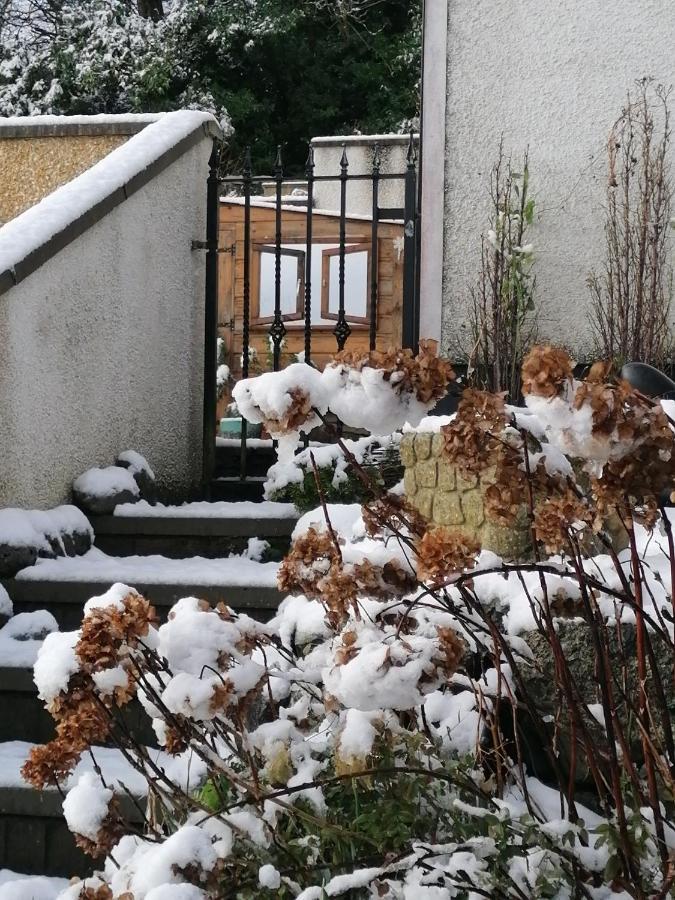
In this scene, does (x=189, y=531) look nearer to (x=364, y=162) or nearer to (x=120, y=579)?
(x=120, y=579)

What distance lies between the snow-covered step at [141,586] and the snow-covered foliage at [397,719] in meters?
1.22

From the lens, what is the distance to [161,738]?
5.94 feet

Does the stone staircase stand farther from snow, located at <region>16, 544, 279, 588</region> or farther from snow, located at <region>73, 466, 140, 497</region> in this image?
snow, located at <region>73, 466, 140, 497</region>

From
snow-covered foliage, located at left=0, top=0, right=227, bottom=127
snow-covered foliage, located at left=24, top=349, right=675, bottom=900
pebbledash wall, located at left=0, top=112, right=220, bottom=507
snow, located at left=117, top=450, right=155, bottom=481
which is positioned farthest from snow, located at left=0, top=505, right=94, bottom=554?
snow-covered foliage, located at left=0, top=0, right=227, bottom=127

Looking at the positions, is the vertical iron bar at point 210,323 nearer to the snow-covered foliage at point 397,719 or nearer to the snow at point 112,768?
the snow at point 112,768

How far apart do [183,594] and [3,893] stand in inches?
45.3

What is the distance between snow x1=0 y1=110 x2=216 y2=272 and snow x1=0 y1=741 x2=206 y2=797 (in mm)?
1598

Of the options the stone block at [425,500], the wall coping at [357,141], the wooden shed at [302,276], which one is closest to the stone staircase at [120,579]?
the stone block at [425,500]

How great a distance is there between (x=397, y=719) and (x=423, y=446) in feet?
4.54

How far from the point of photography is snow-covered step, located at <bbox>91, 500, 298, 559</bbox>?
388 centimetres

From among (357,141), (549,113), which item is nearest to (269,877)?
(549,113)

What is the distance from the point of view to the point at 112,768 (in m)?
2.62

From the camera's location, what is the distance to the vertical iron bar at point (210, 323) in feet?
16.4

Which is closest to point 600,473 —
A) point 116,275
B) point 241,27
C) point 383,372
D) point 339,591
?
point 383,372
